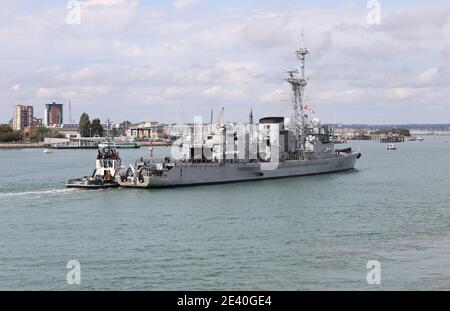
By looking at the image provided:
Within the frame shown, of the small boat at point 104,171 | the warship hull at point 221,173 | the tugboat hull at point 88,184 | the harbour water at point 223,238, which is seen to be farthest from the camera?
the warship hull at point 221,173

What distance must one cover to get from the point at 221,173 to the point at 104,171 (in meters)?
12.5

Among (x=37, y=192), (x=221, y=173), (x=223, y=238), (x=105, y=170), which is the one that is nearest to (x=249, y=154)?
(x=221, y=173)

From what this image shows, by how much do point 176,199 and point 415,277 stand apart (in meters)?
29.0

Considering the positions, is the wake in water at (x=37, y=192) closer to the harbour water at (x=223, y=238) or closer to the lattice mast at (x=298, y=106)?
the harbour water at (x=223, y=238)

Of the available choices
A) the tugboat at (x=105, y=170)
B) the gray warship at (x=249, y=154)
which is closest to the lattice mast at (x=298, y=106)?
the gray warship at (x=249, y=154)

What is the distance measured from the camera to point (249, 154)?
73.1m

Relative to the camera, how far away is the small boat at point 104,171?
58875 millimetres

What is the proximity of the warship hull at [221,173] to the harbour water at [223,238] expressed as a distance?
2236 mm

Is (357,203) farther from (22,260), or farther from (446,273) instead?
(22,260)

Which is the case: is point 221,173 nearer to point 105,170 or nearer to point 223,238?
point 105,170

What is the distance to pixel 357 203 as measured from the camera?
50156mm

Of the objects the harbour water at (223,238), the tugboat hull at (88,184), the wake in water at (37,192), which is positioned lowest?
the harbour water at (223,238)

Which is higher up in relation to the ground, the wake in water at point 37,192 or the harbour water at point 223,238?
the wake in water at point 37,192

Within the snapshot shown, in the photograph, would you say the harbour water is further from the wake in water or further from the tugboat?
the tugboat
